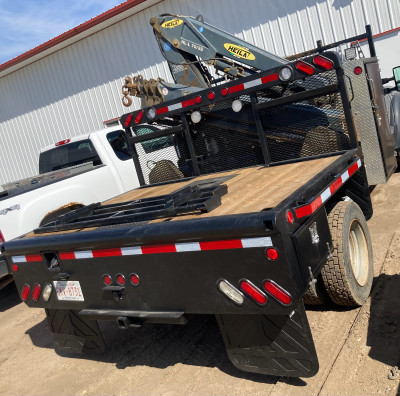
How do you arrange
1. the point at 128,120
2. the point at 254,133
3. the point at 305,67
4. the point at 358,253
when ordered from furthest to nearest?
the point at 128,120
the point at 254,133
the point at 305,67
the point at 358,253

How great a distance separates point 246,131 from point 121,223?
6.24 ft

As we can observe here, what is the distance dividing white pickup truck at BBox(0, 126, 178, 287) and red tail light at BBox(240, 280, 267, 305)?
276cm

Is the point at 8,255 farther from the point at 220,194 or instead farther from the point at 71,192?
the point at 71,192

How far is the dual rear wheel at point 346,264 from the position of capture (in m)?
3.24

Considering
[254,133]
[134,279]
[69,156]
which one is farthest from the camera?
[69,156]

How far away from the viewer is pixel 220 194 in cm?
317

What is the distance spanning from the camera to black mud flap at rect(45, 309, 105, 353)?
3641mm

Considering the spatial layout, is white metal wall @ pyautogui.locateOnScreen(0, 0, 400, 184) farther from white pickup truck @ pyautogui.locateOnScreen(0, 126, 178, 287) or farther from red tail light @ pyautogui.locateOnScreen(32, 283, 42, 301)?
red tail light @ pyautogui.locateOnScreen(32, 283, 42, 301)

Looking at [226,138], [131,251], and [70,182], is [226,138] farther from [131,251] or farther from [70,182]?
[70,182]

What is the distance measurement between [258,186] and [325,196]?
56 centimetres

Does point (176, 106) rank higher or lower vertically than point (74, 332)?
higher

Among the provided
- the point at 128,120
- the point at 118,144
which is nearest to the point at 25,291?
the point at 128,120

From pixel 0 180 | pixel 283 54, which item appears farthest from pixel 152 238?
pixel 0 180

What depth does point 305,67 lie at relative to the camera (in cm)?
385
